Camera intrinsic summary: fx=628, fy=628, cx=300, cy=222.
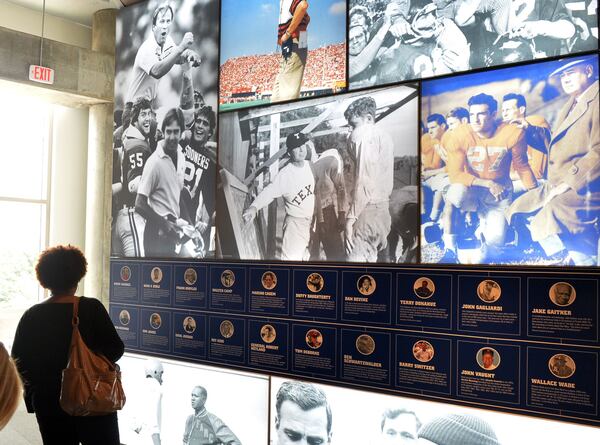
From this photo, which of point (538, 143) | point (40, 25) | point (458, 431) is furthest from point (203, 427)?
point (40, 25)

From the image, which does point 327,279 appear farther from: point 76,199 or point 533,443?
point 76,199

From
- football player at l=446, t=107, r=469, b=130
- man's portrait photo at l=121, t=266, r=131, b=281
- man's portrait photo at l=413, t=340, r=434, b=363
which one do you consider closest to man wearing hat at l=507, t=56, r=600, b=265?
football player at l=446, t=107, r=469, b=130

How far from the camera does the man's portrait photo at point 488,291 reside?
12.0ft

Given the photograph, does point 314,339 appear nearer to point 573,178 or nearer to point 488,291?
point 488,291

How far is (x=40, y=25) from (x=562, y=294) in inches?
230

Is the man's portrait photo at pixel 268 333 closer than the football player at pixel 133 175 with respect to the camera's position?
Yes

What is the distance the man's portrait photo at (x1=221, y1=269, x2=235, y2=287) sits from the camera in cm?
497

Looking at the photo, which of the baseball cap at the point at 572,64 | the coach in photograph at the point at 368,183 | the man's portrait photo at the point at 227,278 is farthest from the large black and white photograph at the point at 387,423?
the baseball cap at the point at 572,64

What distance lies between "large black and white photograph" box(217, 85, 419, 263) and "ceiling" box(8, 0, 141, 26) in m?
2.57

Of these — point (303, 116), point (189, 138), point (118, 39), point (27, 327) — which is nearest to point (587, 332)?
point (303, 116)

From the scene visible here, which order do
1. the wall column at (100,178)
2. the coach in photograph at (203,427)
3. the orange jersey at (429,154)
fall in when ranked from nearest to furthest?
the orange jersey at (429,154), the coach in photograph at (203,427), the wall column at (100,178)

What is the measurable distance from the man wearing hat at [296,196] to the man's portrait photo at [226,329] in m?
0.77

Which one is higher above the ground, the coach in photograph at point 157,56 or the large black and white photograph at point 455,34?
the coach in photograph at point 157,56

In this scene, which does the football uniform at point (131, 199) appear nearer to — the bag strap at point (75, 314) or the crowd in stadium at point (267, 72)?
the crowd in stadium at point (267, 72)
